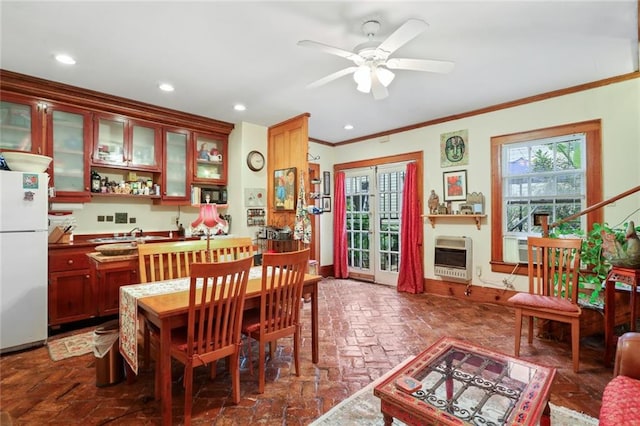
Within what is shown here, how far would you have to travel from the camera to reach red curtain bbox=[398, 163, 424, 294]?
467 centimetres

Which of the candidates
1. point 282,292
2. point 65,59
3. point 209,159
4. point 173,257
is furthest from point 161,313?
point 209,159

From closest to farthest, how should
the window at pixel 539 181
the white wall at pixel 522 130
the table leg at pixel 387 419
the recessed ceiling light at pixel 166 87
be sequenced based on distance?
the table leg at pixel 387 419
the white wall at pixel 522 130
the recessed ceiling light at pixel 166 87
the window at pixel 539 181

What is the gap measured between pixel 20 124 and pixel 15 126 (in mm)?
48

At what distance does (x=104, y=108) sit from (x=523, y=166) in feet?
17.4

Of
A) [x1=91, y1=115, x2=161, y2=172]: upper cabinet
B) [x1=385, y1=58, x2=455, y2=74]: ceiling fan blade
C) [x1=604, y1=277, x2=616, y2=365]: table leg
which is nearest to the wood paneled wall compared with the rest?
[x1=91, y1=115, x2=161, y2=172]: upper cabinet

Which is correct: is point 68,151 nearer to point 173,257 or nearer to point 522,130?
point 173,257

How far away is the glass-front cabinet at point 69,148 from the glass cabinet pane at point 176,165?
889mm

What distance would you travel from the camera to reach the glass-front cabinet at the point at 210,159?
4391mm

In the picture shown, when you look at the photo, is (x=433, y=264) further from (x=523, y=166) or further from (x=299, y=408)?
(x=299, y=408)

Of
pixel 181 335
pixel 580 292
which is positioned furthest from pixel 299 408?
pixel 580 292

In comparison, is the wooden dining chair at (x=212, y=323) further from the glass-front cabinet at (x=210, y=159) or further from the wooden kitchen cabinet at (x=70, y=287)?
the glass-front cabinet at (x=210, y=159)

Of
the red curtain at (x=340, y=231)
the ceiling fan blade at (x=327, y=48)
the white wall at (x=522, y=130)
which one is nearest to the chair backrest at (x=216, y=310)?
the ceiling fan blade at (x=327, y=48)

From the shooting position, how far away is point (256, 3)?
1.98 meters

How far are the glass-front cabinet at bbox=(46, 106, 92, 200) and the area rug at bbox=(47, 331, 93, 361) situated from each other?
152 centimetres
